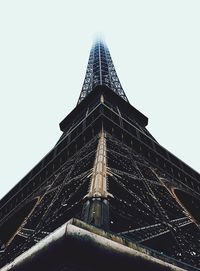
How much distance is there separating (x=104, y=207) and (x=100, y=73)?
3639 cm

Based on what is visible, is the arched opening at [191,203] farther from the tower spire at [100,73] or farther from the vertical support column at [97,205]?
the tower spire at [100,73]

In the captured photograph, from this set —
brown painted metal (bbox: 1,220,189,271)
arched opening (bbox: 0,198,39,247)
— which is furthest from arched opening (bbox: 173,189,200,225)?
brown painted metal (bbox: 1,220,189,271)

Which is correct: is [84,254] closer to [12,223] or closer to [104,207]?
[104,207]

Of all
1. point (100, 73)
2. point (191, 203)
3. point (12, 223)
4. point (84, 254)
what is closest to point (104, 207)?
point (84, 254)

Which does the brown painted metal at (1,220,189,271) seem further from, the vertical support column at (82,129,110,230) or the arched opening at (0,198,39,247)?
the arched opening at (0,198,39,247)

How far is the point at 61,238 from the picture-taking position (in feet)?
11.3

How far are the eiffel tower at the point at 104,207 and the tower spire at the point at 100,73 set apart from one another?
23.2 feet

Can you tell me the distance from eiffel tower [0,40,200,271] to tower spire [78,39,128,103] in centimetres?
707

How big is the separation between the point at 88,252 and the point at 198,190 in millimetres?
18877

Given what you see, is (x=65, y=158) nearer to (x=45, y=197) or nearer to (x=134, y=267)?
(x=45, y=197)

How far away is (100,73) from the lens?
136ft

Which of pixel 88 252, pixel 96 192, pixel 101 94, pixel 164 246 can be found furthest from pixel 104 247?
pixel 101 94

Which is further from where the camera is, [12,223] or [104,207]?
[12,223]

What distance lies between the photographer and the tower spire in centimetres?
3788
